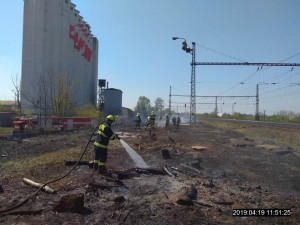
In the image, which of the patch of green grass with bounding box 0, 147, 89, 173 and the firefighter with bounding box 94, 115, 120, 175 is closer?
the firefighter with bounding box 94, 115, 120, 175

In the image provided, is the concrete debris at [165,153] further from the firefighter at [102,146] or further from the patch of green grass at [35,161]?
the patch of green grass at [35,161]

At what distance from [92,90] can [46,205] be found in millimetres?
38209

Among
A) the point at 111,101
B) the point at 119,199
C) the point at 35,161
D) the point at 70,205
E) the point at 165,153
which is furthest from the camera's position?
the point at 111,101

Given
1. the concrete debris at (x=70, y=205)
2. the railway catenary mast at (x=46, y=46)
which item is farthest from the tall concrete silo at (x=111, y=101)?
the concrete debris at (x=70, y=205)

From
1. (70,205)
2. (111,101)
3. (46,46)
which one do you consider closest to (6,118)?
(46,46)

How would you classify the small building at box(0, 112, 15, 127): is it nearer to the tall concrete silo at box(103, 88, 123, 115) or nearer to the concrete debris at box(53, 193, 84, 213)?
the tall concrete silo at box(103, 88, 123, 115)

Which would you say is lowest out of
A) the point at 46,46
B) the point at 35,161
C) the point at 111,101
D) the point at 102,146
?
the point at 35,161

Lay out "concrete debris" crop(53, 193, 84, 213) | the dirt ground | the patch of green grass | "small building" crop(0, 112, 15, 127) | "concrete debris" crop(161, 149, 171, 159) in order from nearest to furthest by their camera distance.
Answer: the dirt ground < "concrete debris" crop(53, 193, 84, 213) < the patch of green grass < "concrete debris" crop(161, 149, 171, 159) < "small building" crop(0, 112, 15, 127)

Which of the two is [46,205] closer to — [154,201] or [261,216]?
[154,201]

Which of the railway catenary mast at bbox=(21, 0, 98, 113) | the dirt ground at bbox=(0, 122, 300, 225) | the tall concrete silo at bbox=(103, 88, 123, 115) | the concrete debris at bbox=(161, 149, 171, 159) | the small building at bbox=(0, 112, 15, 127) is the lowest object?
the dirt ground at bbox=(0, 122, 300, 225)

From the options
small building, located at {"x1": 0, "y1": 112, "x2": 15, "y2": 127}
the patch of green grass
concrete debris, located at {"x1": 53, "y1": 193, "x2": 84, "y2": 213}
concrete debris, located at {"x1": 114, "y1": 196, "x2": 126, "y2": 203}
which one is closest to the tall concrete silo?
small building, located at {"x1": 0, "y1": 112, "x2": 15, "y2": 127}

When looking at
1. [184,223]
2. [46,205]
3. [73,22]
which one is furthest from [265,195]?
[73,22]

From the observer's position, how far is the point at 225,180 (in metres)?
6.67

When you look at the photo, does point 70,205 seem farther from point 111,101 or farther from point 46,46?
point 111,101
